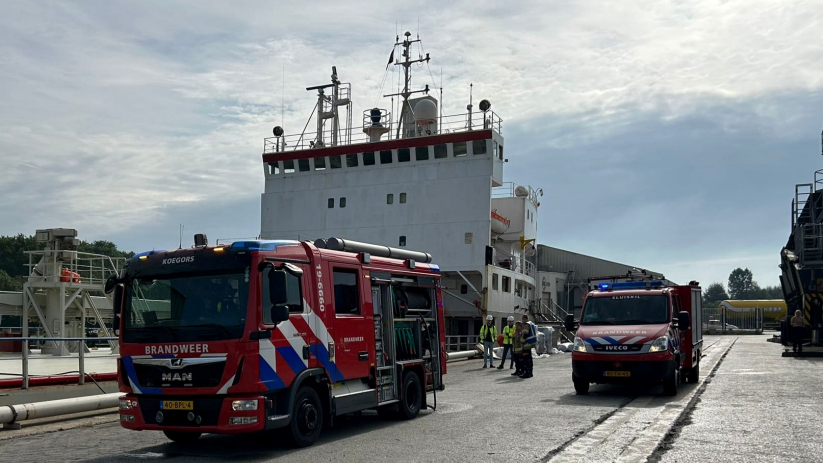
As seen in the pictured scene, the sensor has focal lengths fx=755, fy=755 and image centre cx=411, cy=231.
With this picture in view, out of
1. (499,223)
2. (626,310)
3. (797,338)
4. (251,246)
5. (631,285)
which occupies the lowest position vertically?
(797,338)

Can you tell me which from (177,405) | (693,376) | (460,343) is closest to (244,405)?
(177,405)

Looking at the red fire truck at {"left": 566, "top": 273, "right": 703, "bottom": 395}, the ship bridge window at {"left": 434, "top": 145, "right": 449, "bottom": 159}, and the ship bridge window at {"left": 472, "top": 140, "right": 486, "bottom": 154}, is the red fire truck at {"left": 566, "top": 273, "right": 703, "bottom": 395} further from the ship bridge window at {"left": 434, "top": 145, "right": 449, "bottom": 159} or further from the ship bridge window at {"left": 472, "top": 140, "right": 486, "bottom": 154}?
the ship bridge window at {"left": 434, "top": 145, "right": 449, "bottom": 159}

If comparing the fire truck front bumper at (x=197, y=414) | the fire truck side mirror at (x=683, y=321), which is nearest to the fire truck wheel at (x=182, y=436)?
the fire truck front bumper at (x=197, y=414)

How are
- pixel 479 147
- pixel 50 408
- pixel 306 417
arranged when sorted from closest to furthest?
pixel 306 417 < pixel 50 408 < pixel 479 147

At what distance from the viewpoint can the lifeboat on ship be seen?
34800 mm

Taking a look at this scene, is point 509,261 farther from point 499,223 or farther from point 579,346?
point 579,346

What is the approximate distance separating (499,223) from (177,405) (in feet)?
92.8

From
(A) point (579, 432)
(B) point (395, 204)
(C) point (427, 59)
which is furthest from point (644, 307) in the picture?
(C) point (427, 59)

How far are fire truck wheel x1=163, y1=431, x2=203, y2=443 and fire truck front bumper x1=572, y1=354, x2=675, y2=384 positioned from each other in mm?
7212

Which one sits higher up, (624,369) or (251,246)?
(251,246)

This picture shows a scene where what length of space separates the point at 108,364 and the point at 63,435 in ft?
26.7

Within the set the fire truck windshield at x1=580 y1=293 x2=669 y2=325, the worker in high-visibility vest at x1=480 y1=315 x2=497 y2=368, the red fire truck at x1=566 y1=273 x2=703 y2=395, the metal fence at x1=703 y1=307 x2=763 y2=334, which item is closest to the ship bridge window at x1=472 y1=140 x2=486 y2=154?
the worker in high-visibility vest at x1=480 y1=315 x2=497 y2=368

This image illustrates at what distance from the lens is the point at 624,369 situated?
13406 mm

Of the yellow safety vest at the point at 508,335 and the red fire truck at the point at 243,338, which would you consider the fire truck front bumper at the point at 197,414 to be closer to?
the red fire truck at the point at 243,338
